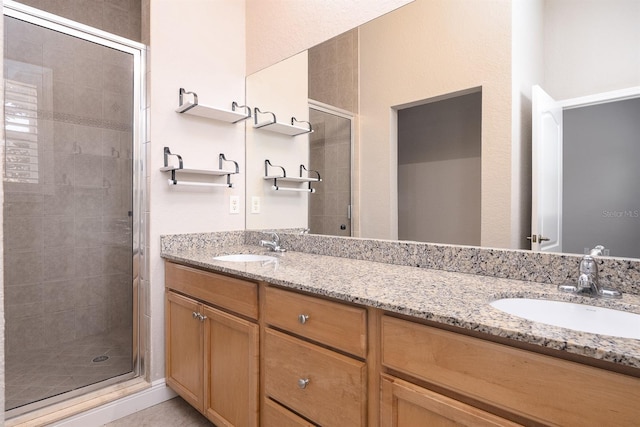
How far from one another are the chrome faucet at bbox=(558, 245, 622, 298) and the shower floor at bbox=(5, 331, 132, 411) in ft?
7.23

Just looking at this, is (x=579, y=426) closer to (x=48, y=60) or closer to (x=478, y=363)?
(x=478, y=363)

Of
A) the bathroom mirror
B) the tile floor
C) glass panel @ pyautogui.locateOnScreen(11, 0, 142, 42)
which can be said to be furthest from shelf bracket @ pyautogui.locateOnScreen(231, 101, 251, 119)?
the tile floor

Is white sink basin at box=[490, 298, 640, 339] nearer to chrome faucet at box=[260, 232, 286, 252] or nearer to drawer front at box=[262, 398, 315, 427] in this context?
drawer front at box=[262, 398, 315, 427]

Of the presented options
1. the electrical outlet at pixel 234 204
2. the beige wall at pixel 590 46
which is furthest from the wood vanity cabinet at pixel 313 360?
the electrical outlet at pixel 234 204

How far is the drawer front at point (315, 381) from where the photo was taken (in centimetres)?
98

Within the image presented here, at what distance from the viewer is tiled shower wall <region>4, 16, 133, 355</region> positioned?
1.95m

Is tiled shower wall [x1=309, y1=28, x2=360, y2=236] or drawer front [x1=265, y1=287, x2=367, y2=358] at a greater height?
tiled shower wall [x1=309, y1=28, x2=360, y2=236]

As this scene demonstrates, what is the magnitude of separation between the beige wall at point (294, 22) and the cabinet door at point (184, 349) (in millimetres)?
1607

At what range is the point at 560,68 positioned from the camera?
1.13 meters

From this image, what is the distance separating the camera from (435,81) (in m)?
1.42

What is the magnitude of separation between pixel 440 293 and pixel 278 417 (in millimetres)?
750

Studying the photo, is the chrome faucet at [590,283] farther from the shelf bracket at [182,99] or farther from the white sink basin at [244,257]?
the shelf bracket at [182,99]

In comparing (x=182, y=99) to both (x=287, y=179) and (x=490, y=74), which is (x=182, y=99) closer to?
(x=287, y=179)

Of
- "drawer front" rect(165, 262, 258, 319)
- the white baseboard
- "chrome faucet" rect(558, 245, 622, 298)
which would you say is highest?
"chrome faucet" rect(558, 245, 622, 298)
